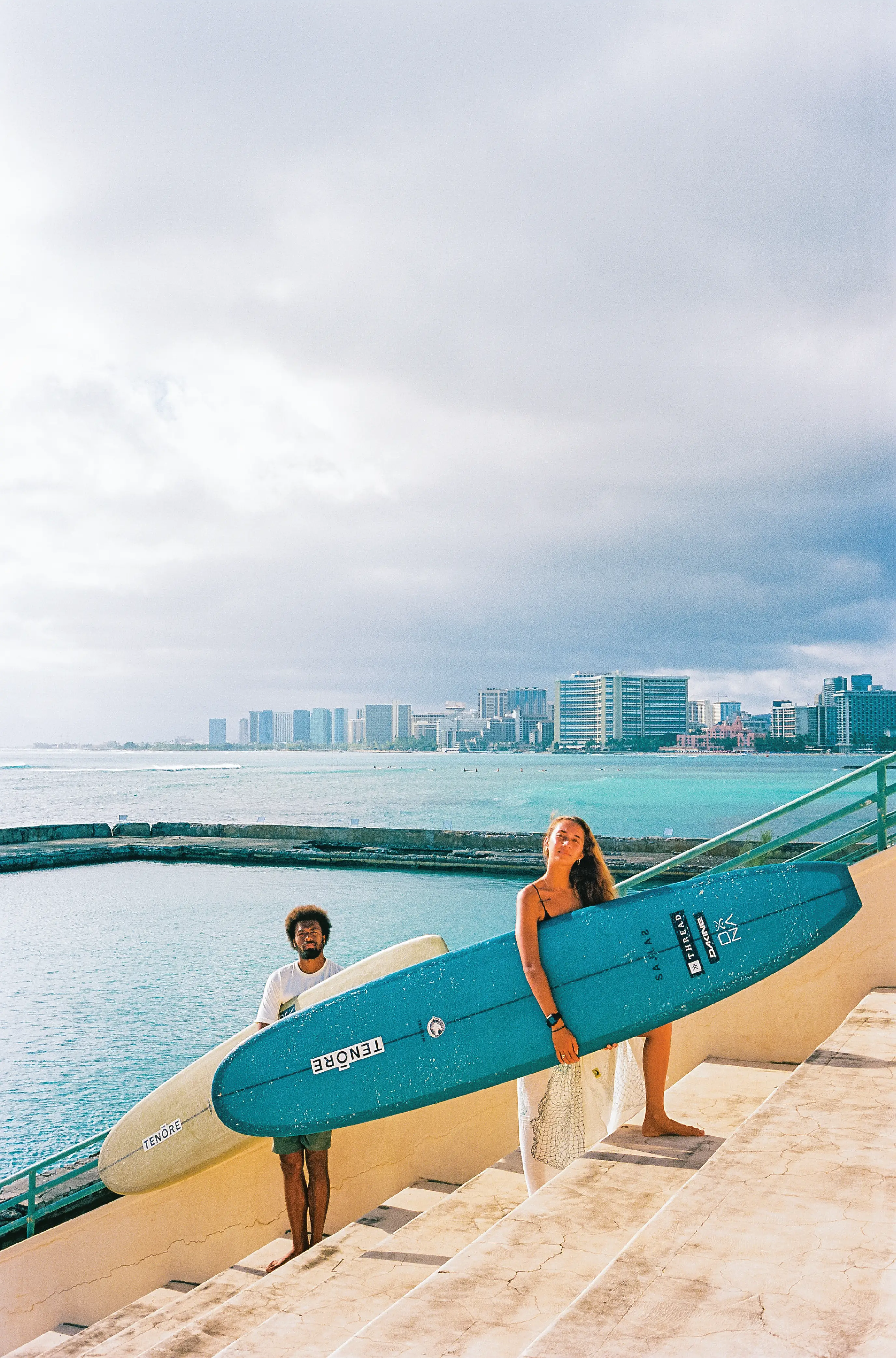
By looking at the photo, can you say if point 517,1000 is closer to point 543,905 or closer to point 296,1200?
point 543,905

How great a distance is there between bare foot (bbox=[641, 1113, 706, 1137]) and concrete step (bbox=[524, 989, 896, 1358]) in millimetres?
464

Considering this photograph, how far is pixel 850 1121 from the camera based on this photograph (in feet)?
8.93

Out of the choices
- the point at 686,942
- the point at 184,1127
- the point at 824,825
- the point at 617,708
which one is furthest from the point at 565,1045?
the point at 617,708

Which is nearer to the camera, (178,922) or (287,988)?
(287,988)

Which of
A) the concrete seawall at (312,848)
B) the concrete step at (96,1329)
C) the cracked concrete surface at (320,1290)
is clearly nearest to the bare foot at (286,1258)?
the cracked concrete surface at (320,1290)

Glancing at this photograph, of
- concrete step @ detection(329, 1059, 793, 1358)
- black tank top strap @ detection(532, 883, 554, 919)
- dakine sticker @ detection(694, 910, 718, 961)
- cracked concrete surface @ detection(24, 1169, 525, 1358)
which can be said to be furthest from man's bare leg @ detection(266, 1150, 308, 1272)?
dakine sticker @ detection(694, 910, 718, 961)

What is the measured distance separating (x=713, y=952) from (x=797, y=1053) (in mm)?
975

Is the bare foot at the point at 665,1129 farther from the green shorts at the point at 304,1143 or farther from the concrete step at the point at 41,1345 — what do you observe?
the concrete step at the point at 41,1345

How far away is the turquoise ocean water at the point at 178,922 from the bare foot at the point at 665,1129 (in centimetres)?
1094

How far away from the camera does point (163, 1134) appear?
4758 mm

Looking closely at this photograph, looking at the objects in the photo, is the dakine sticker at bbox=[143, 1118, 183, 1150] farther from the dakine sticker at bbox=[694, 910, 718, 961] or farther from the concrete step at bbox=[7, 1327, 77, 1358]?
the dakine sticker at bbox=[694, 910, 718, 961]

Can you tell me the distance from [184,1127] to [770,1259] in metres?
3.60

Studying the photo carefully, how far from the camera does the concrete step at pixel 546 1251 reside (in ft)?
6.45

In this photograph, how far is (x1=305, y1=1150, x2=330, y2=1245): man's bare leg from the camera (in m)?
3.72
